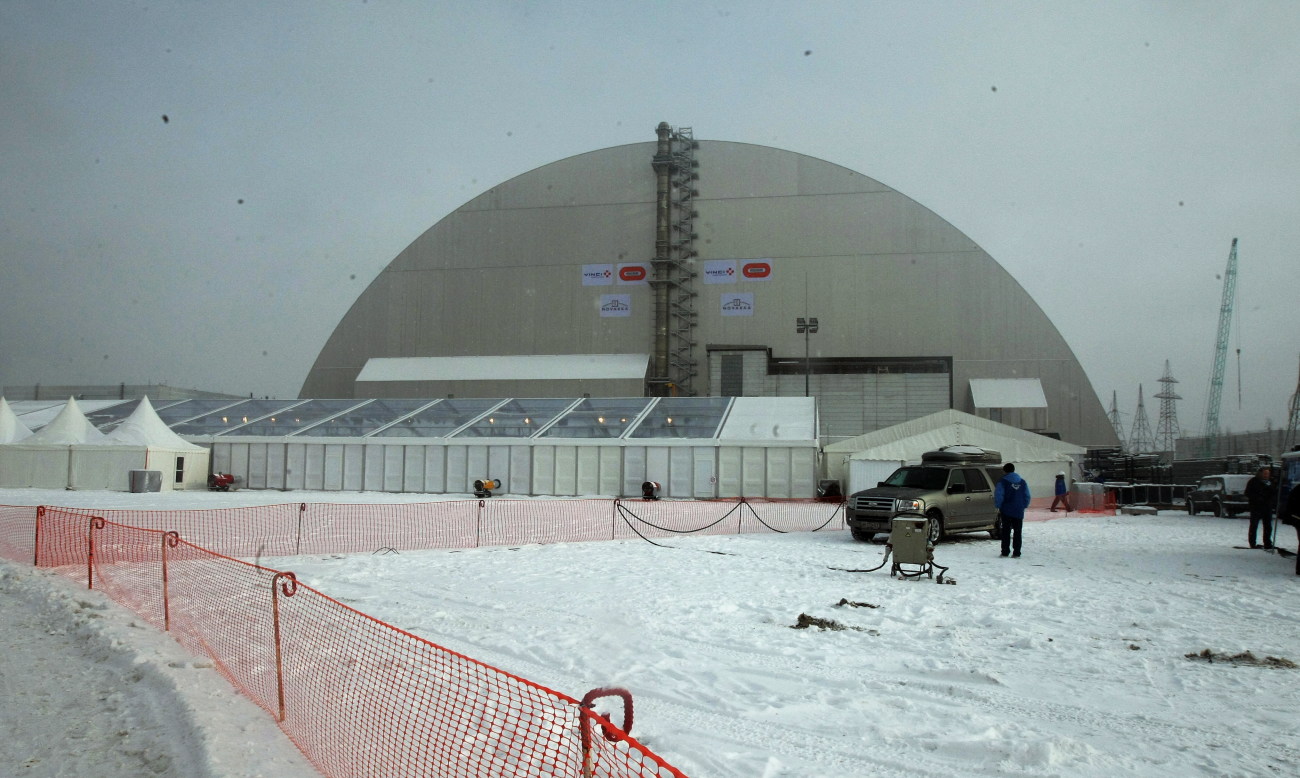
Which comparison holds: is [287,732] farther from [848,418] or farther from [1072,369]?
[1072,369]

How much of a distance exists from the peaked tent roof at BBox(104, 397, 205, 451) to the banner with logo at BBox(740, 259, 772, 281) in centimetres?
2821

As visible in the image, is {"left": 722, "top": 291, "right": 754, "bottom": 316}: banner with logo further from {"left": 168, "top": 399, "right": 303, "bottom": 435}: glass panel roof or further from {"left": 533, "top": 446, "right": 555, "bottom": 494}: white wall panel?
{"left": 168, "top": 399, "right": 303, "bottom": 435}: glass panel roof

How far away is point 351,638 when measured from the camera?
7.42 m

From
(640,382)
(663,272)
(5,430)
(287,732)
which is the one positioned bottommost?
(287,732)

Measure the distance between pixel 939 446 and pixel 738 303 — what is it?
19.0 metres

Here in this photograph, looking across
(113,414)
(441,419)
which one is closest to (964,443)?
(441,419)

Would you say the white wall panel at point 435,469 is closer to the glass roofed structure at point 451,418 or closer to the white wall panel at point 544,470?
the glass roofed structure at point 451,418

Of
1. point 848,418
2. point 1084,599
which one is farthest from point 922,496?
point 848,418

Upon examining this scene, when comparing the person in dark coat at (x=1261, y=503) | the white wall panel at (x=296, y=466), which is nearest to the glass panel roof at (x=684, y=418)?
the white wall panel at (x=296, y=466)

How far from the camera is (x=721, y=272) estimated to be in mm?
45969

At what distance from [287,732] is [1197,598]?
10015 millimetres

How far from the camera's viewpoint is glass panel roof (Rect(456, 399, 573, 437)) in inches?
1212

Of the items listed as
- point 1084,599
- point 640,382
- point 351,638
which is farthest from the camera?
point 640,382

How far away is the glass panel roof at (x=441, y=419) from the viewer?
1232 inches
